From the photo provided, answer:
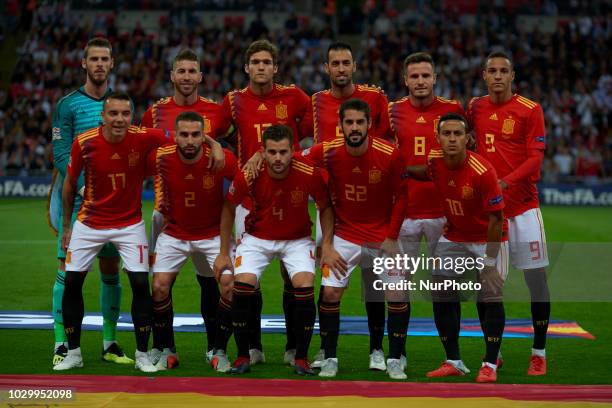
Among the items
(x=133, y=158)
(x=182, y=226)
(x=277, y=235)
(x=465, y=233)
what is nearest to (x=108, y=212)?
(x=133, y=158)

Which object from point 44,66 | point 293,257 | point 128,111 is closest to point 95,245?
point 128,111

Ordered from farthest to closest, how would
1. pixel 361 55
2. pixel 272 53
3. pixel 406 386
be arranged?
pixel 361 55
pixel 272 53
pixel 406 386

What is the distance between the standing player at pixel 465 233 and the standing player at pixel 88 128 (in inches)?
100

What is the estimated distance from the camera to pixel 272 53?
7969 mm

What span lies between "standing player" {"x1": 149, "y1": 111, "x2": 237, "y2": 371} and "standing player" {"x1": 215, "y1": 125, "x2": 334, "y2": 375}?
0.64ft

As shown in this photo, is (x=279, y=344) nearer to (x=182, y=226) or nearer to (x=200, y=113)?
(x=182, y=226)

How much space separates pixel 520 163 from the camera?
7.70 m

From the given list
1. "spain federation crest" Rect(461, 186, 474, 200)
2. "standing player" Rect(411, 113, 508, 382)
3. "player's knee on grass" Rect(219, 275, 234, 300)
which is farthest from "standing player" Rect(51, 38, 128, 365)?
"spain federation crest" Rect(461, 186, 474, 200)

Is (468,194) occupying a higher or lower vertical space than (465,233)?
higher

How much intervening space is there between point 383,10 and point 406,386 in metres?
24.7

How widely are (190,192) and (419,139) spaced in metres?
1.83

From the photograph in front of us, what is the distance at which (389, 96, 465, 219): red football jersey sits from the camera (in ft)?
25.2

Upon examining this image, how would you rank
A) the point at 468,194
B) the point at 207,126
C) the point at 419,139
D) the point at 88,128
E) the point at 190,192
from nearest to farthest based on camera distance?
1. the point at 468,194
2. the point at 190,192
3. the point at 419,139
4. the point at 88,128
5. the point at 207,126

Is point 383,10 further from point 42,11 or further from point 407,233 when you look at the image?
point 407,233
